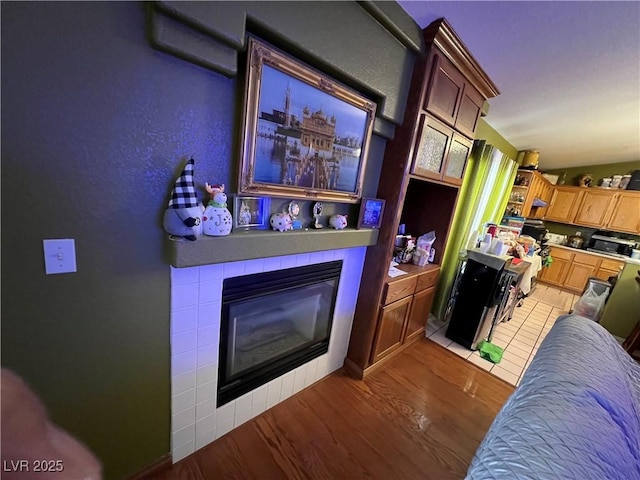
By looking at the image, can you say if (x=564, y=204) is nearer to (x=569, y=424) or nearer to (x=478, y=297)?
(x=478, y=297)

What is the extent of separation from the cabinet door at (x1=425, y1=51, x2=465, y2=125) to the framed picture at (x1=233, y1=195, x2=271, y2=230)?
1.14m

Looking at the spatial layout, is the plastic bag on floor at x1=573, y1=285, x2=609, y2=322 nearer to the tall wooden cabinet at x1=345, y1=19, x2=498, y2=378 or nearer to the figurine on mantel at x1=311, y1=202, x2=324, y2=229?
the tall wooden cabinet at x1=345, y1=19, x2=498, y2=378

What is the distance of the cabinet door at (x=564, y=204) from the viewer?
4.52 metres

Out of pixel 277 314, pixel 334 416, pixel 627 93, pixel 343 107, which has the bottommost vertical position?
pixel 334 416

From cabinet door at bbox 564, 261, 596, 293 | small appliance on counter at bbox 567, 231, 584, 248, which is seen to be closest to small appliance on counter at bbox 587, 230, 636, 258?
small appliance on counter at bbox 567, 231, 584, 248

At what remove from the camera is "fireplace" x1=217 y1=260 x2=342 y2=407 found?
1.22m

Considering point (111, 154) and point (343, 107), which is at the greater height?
point (343, 107)

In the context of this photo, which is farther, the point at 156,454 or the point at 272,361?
the point at 272,361

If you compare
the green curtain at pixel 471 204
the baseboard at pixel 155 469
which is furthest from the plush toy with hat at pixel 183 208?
the green curtain at pixel 471 204

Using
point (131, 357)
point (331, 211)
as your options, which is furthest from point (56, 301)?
point (331, 211)

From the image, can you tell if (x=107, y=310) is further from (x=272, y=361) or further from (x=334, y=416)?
(x=334, y=416)

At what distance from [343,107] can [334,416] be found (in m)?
1.82

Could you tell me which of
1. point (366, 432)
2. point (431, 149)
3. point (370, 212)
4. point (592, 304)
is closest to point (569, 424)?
point (366, 432)

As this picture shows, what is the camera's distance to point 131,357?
3.10 feet
